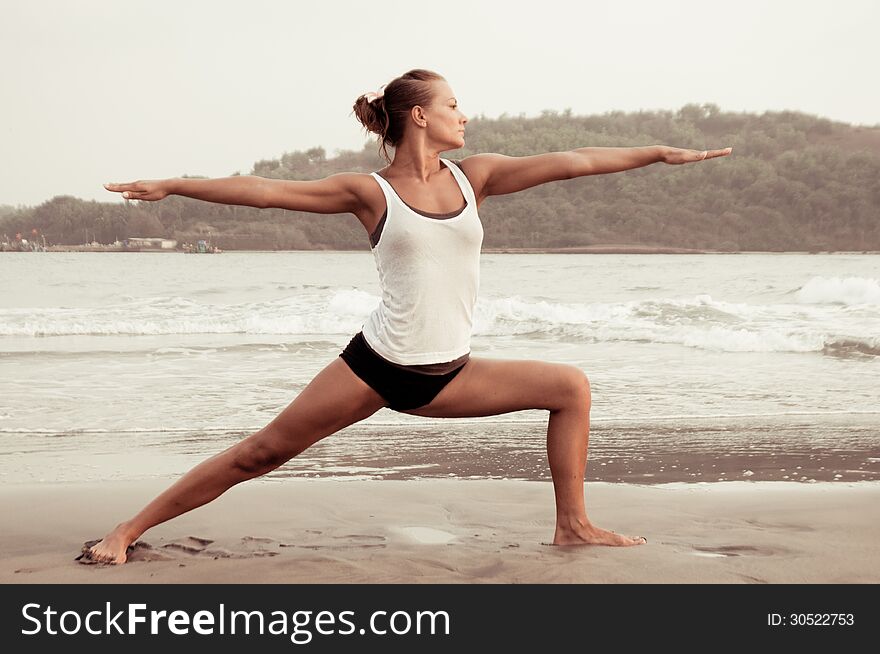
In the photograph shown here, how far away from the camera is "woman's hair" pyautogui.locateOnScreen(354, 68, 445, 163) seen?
342 cm

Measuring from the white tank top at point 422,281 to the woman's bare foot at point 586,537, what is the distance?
2.75 ft

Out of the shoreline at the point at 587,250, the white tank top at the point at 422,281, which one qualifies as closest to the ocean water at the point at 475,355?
the white tank top at the point at 422,281

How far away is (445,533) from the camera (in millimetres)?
4020

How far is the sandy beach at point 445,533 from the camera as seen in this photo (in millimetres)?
3371

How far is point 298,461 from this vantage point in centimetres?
574

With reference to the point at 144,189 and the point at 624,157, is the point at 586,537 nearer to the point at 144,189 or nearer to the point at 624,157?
the point at 624,157

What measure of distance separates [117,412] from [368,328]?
475cm

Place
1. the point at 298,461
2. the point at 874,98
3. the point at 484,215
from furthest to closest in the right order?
1. the point at 874,98
2. the point at 484,215
3. the point at 298,461

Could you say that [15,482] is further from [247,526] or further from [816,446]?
[816,446]

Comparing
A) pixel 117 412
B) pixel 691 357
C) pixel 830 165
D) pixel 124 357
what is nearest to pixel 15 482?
pixel 117 412

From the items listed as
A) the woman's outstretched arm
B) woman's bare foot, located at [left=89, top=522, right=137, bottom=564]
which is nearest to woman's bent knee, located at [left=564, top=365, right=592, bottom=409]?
the woman's outstretched arm

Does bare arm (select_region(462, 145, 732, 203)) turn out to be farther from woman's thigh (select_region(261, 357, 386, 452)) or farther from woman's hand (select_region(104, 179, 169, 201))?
woman's hand (select_region(104, 179, 169, 201))

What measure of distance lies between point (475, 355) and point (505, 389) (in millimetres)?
1964

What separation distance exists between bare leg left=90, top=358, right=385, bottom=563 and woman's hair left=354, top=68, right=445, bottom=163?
2.67 feet
